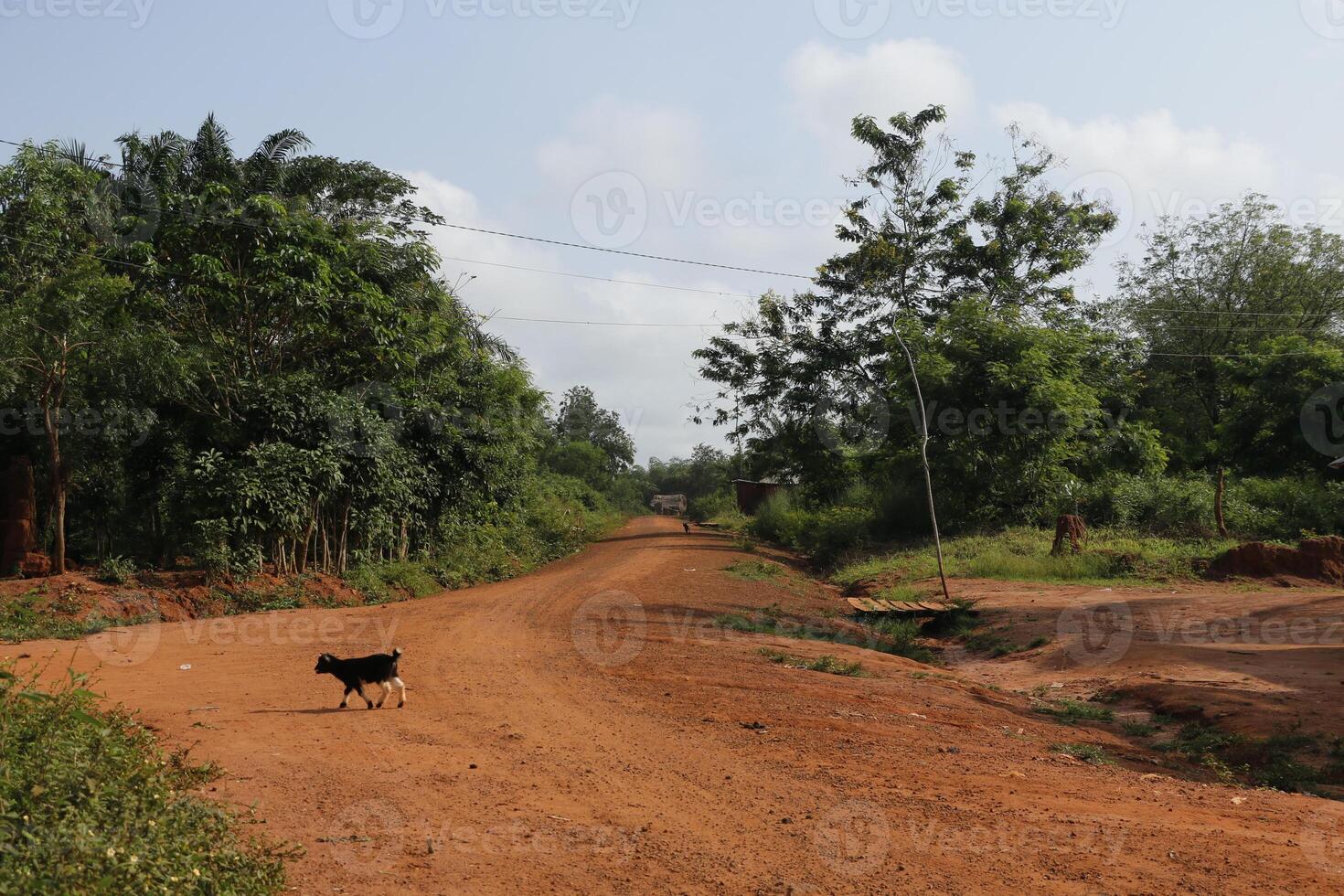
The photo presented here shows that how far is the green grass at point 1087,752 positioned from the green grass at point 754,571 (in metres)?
12.5

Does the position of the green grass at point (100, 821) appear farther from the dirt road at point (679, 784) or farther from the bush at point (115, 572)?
the bush at point (115, 572)

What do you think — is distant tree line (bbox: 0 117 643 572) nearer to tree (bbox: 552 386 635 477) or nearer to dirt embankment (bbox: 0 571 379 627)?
dirt embankment (bbox: 0 571 379 627)

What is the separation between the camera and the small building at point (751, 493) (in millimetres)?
44922

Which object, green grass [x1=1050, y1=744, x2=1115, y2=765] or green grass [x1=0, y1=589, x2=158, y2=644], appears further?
green grass [x1=0, y1=589, x2=158, y2=644]

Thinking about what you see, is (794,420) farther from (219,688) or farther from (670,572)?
(219,688)

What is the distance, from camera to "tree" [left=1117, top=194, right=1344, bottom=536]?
125ft

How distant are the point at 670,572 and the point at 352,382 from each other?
7.70 metres

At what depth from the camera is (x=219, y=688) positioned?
8.59 metres

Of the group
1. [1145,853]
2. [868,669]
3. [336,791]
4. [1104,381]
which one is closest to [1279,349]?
[1104,381]

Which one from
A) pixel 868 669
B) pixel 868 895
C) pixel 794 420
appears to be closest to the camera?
pixel 868 895

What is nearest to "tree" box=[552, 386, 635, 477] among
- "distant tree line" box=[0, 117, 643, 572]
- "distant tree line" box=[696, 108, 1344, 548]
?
"distant tree line" box=[696, 108, 1344, 548]

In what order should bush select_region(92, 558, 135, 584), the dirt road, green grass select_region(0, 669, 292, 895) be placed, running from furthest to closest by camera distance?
bush select_region(92, 558, 135, 584) → the dirt road → green grass select_region(0, 669, 292, 895)

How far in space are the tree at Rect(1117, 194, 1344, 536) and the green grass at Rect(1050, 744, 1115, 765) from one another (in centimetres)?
3110

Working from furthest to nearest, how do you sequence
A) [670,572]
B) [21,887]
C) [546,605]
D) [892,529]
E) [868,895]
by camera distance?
[892,529]
[670,572]
[546,605]
[868,895]
[21,887]
